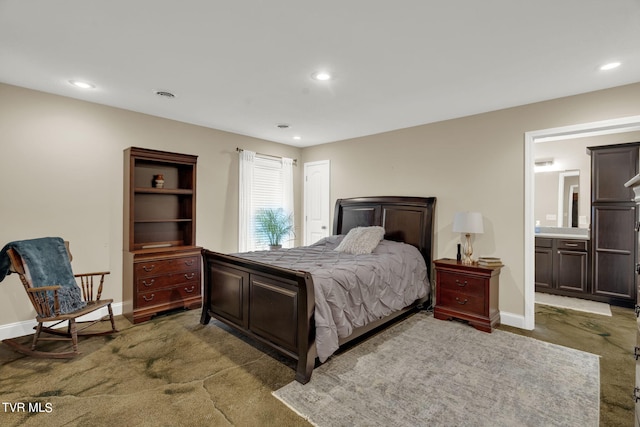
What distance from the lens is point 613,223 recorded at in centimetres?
435

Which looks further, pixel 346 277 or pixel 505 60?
pixel 346 277

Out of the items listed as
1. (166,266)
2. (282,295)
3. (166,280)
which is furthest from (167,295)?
(282,295)

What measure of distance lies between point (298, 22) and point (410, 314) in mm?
3477

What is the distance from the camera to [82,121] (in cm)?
360

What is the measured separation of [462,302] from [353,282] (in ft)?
5.30

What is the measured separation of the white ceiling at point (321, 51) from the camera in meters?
1.94

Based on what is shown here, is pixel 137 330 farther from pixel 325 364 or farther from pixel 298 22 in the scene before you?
pixel 298 22

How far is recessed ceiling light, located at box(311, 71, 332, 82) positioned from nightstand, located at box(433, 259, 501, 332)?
2.50m

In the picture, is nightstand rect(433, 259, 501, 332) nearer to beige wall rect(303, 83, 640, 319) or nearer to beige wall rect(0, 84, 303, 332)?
beige wall rect(303, 83, 640, 319)

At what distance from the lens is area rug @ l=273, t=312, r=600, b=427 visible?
2.00m

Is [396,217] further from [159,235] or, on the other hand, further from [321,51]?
[159,235]

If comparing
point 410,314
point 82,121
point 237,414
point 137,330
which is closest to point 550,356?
point 410,314

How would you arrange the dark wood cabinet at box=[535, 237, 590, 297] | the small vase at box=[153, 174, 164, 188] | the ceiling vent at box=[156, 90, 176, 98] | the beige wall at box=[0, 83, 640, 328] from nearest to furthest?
1. the beige wall at box=[0, 83, 640, 328]
2. the ceiling vent at box=[156, 90, 176, 98]
3. the small vase at box=[153, 174, 164, 188]
4. the dark wood cabinet at box=[535, 237, 590, 297]

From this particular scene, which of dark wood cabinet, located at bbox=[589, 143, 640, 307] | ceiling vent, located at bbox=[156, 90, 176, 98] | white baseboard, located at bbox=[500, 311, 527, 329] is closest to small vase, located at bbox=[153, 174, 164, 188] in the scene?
ceiling vent, located at bbox=[156, 90, 176, 98]
